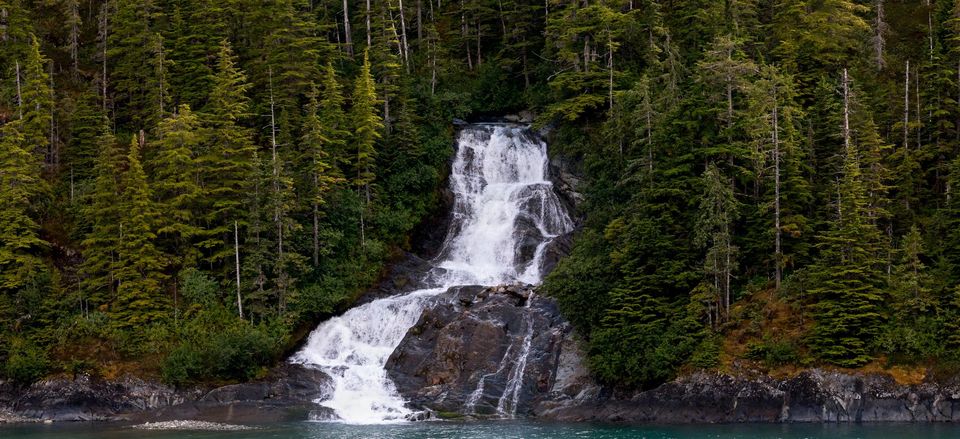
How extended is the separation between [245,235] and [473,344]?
1640 cm

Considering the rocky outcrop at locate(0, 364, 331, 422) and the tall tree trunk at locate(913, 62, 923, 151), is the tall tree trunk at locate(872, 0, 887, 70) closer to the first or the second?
the tall tree trunk at locate(913, 62, 923, 151)

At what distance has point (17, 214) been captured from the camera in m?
60.5

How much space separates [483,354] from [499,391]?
2.60 metres

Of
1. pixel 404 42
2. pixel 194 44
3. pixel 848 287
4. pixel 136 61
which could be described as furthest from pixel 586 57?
pixel 136 61

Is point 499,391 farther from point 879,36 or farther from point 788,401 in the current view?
point 879,36

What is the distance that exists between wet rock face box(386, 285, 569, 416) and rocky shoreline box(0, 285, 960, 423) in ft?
0.19

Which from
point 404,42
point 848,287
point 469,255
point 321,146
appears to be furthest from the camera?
point 404,42

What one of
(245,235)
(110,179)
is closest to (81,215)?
(110,179)

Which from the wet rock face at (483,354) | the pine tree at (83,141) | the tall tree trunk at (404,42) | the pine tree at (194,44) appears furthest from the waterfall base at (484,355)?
the tall tree trunk at (404,42)

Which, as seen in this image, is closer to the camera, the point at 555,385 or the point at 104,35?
the point at 555,385

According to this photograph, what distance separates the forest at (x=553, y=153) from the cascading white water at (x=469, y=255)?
175 cm

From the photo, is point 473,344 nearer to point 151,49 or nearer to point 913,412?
point 913,412

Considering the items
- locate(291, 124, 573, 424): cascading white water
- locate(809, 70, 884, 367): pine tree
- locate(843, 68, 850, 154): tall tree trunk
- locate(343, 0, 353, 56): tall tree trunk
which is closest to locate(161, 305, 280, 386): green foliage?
locate(291, 124, 573, 424): cascading white water

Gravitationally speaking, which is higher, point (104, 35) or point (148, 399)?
point (104, 35)
